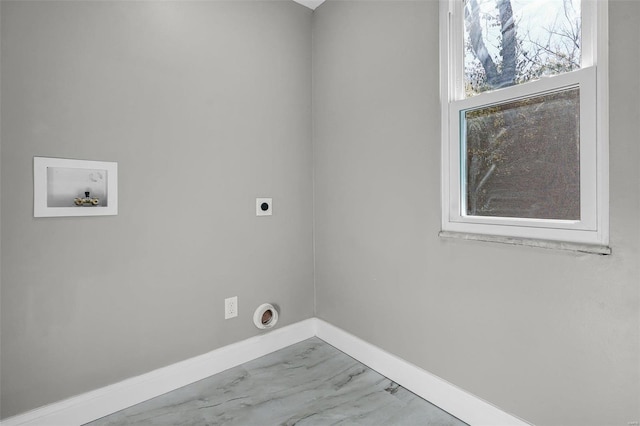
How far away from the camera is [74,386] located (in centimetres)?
152

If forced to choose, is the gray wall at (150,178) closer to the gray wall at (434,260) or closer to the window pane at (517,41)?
the gray wall at (434,260)

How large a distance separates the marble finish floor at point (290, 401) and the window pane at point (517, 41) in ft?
5.32

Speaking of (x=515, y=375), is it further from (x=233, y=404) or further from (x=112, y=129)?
(x=112, y=129)

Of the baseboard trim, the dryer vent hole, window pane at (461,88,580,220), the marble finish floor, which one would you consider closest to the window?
window pane at (461,88,580,220)

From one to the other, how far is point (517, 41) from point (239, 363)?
2302 millimetres

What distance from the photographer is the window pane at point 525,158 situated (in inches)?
47.8

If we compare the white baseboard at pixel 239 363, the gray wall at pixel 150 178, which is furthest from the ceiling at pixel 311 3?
the white baseboard at pixel 239 363

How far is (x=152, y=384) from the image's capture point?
1.72 m

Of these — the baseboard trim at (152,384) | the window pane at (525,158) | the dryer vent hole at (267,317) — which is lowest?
the baseboard trim at (152,384)

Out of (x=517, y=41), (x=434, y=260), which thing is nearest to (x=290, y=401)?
(x=434, y=260)

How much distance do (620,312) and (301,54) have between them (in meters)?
2.29

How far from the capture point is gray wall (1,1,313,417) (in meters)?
1.40

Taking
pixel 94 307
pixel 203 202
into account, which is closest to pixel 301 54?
pixel 203 202

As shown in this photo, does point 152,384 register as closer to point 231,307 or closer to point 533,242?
point 231,307
